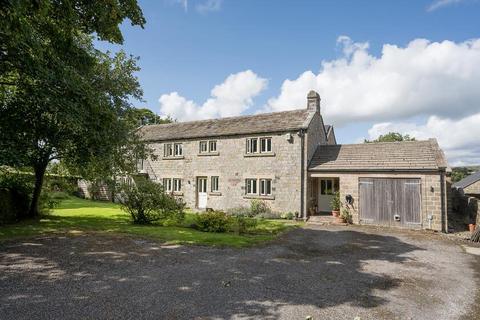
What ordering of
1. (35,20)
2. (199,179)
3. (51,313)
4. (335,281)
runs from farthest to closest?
(199,179)
(35,20)
(335,281)
(51,313)

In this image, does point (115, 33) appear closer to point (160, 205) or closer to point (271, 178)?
point (160, 205)

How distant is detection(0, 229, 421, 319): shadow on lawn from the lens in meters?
6.04

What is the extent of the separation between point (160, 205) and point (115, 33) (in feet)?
29.8

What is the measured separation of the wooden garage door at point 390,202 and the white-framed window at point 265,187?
6.31m

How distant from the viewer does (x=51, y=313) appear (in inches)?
219

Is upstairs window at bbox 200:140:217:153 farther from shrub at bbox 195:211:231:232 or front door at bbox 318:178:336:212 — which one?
shrub at bbox 195:211:231:232

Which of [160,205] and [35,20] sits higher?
[35,20]

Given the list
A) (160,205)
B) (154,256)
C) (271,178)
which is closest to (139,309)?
(154,256)

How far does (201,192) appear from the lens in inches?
998

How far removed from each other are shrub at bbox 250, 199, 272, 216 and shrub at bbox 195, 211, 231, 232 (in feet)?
19.3

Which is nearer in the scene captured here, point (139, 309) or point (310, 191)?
point (139, 309)

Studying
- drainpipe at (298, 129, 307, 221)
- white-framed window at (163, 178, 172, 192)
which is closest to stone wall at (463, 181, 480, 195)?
drainpipe at (298, 129, 307, 221)

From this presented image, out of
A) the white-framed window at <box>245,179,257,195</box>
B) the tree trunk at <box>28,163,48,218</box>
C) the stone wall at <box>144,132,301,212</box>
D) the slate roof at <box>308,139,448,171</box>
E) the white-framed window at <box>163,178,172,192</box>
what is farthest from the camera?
the white-framed window at <box>163,178,172,192</box>

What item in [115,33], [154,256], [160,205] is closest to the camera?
[154,256]
